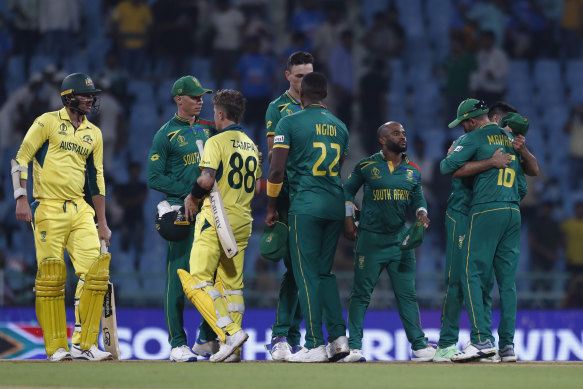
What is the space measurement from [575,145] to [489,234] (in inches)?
322

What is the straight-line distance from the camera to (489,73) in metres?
15.7

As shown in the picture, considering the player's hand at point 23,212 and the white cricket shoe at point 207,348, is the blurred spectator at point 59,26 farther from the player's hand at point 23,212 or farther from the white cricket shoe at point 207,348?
the white cricket shoe at point 207,348

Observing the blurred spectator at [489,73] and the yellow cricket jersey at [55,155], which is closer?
the yellow cricket jersey at [55,155]

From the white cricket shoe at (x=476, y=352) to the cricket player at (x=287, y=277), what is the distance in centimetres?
142

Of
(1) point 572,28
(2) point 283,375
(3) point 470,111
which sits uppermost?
(1) point 572,28

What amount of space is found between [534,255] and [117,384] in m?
9.26

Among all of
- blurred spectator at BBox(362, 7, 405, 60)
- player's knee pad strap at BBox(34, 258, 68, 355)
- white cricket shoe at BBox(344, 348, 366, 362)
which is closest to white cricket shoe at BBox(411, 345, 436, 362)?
white cricket shoe at BBox(344, 348, 366, 362)

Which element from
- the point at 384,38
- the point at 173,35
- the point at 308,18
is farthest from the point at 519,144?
the point at 173,35

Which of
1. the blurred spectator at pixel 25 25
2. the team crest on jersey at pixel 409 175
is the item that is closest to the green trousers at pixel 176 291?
the team crest on jersey at pixel 409 175

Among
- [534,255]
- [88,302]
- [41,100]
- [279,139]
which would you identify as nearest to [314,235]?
[279,139]

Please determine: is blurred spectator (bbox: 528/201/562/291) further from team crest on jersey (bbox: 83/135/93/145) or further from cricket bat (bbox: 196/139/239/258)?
team crest on jersey (bbox: 83/135/93/145)

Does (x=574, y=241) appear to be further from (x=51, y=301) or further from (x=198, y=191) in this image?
(x=51, y=301)

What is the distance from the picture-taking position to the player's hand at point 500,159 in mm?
7758

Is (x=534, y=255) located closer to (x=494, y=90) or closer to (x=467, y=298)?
(x=494, y=90)
